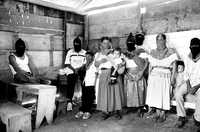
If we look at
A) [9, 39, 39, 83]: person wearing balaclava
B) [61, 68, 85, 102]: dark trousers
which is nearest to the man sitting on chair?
[9, 39, 39, 83]: person wearing balaclava

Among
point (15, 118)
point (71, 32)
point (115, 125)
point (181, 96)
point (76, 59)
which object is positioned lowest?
point (115, 125)

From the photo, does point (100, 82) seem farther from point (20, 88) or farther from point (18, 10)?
point (18, 10)

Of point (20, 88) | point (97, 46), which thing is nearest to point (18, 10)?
point (20, 88)

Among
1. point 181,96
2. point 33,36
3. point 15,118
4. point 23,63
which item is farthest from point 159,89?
point 33,36

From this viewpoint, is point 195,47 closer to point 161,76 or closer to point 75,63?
point 161,76

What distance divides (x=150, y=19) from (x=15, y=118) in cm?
426

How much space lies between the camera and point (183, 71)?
4.29 m

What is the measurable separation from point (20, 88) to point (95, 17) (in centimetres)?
376

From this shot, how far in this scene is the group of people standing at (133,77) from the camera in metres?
4.23

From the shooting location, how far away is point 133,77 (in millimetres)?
4684

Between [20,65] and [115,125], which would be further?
[20,65]

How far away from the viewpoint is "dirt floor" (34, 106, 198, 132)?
153 inches

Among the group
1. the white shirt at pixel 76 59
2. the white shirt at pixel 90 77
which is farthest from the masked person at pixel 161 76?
the white shirt at pixel 76 59

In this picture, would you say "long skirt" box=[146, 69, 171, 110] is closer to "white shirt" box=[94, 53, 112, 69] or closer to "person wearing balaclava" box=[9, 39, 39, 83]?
"white shirt" box=[94, 53, 112, 69]
